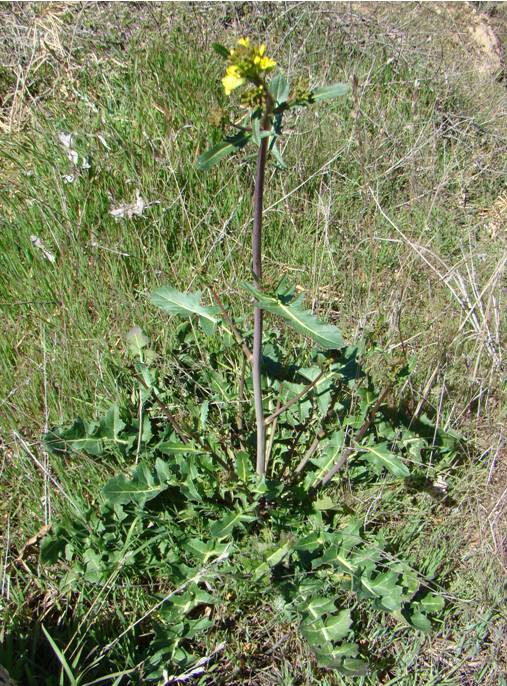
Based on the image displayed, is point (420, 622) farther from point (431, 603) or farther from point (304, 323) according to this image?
point (304, 323)

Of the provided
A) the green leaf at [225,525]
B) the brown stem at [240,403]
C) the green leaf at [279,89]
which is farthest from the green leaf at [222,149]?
the green leaf at [225,525]

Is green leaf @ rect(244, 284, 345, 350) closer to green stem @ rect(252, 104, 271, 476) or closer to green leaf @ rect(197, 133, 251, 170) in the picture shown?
green stem @ rect(252, 104, 271, 476)

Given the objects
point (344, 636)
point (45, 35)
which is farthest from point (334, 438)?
point (45, 35)

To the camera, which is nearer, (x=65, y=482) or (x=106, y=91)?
(x=65, y=482)

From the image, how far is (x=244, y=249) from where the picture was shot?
2633mm

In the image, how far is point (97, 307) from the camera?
7.90ft

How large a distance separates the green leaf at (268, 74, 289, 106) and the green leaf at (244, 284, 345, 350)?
0.41 metres

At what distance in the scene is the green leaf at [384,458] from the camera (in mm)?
1853

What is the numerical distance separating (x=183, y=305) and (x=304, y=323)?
1.74 ft

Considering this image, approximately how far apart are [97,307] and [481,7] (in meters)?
4.93

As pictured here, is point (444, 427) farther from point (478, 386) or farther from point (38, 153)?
point (38, 153)

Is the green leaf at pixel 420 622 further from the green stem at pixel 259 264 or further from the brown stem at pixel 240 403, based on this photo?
the brown stem at pixel 240 403

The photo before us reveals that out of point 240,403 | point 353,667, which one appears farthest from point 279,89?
point 353,667

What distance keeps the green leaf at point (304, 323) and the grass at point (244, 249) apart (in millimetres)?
464
